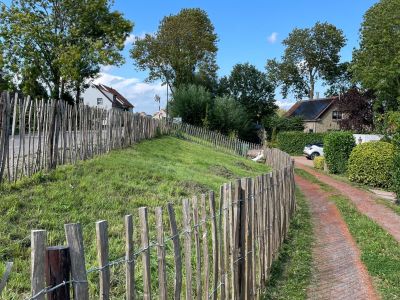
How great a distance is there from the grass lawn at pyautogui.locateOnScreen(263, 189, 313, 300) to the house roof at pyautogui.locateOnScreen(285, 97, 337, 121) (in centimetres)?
5486

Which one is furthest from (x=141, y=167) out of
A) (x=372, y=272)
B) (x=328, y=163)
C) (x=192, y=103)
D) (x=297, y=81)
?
(x=297, y=81)

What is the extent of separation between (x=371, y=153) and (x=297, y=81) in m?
55.3

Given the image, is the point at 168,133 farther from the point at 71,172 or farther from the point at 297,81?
the point at 297,81

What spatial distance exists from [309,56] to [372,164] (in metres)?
52.8

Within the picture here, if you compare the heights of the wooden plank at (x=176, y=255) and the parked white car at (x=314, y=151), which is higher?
the wooden plank at (x=176, y=255)

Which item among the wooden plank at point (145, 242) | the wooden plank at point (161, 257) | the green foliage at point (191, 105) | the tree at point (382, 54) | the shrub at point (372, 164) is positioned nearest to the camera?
the wooden plank at point (145, 242)

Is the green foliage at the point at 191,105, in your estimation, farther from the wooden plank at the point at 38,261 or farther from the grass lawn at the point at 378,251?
the wooden plank at the point at 38,261

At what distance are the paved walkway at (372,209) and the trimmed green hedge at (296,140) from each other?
27.6 meters

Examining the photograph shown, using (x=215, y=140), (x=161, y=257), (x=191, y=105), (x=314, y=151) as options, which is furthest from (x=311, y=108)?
(x=161, y=257)

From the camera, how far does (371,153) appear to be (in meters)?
21.6

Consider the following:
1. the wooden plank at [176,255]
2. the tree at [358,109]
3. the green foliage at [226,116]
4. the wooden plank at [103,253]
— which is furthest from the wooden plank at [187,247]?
the tree at [358,109]

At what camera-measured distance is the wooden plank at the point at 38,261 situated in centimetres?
199

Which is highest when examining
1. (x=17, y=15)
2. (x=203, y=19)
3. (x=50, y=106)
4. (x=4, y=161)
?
(x=203, y=19)

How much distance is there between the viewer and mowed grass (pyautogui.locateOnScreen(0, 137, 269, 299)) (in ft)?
17.2
